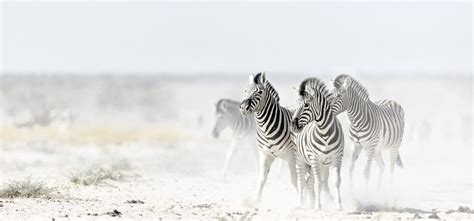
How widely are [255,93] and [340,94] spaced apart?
1.42m

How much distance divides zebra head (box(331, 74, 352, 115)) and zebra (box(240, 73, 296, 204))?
0.63 metres

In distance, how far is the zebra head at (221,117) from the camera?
18.4m

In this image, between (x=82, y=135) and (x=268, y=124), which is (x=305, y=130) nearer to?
(x=268, y=124)

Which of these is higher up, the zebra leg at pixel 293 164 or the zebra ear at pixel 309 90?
the zebra ear at pixel 309 90

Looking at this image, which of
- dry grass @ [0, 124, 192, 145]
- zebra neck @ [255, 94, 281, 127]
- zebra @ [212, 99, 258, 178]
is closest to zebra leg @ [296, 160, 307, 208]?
zebra neck @ [255, 94, 281, 127]

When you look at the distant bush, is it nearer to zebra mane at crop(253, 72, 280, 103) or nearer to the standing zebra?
zebra mane at crop(253, 72, 280, 103)

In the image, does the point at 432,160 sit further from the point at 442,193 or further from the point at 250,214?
the point at 250,214

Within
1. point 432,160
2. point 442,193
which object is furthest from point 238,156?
point 442,193

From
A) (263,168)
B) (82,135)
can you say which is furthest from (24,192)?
(82,135)

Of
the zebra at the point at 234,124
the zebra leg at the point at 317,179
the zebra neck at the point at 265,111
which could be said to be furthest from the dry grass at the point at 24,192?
the zebra at the point at 234,124

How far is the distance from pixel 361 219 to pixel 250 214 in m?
1.37

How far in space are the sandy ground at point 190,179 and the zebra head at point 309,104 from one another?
1.09 metres

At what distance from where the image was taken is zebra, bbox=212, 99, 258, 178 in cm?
1798

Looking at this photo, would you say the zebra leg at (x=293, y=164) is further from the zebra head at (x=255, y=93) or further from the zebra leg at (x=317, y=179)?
the zebra head at (x=255, y=93)
